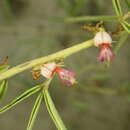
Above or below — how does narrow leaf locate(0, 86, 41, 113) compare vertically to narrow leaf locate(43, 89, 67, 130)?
above

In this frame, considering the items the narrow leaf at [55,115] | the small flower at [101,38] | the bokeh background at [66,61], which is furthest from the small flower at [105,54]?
the bokeh background at [66,61]

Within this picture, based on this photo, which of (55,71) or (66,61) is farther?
(66,61)

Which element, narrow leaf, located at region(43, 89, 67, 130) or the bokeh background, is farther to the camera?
the bokeh background

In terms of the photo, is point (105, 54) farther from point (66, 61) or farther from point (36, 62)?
point (66, 61)

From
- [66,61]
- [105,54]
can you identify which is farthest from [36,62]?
[66,61]

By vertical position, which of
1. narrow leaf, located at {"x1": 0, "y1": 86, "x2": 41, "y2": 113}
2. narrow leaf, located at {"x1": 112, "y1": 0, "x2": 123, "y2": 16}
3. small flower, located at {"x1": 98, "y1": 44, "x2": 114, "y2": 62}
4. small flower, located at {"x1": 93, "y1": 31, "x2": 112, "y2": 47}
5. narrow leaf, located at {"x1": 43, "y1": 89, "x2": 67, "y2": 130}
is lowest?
narrow leaf, located at {"x1": 43, "y1": 89, "x2": 67, "y2": 130}

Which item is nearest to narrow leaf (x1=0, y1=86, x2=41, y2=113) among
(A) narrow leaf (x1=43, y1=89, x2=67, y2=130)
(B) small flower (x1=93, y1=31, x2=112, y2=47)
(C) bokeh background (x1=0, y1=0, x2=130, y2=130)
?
(A) narrow leaf (x1=43, y1=89, x2=67, y2=130)

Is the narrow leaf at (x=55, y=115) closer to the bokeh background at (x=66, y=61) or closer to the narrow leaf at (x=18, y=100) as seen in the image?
the narrow leaf at (x=18, y=100)

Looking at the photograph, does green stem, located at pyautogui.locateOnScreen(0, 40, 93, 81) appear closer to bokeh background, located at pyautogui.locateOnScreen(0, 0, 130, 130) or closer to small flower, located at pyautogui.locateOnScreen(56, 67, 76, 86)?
small flower, located at pyautogui.locateOnScreen(56, 67, 76, 86)

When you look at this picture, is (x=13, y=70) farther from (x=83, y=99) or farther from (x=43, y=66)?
(x=83, y=99)

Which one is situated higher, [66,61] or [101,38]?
[66,61]
